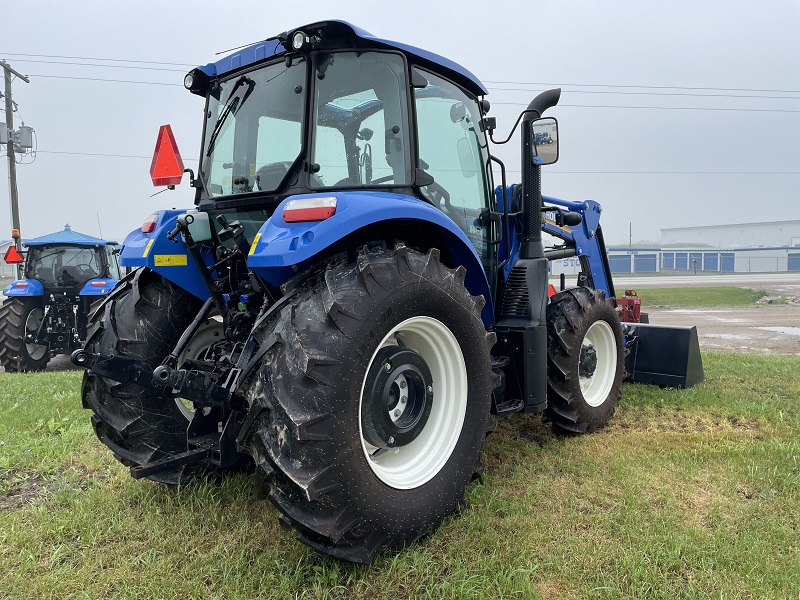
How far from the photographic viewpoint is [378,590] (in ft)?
7.84

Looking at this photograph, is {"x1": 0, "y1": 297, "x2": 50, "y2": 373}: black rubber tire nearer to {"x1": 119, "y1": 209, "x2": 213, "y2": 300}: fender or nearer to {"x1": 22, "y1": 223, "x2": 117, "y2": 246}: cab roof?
{"x1": 22, "y1": 223, "x2": 117, "y2": 246}: cab roof

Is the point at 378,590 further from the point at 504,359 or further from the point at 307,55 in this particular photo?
the point at 307,55

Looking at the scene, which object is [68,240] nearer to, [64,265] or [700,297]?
[64,265]

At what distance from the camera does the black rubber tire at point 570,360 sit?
13.5 feet

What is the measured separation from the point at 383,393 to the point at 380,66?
1.76 m

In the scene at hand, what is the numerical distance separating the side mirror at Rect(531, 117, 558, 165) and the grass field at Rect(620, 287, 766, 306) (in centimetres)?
1705

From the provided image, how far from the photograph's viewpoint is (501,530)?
2.83m

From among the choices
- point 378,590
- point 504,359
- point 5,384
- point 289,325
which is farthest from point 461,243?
point 5,384

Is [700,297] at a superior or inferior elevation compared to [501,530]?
inferior

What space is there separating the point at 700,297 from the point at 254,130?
21.8 meters

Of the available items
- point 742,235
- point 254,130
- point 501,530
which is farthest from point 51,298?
point 742,235

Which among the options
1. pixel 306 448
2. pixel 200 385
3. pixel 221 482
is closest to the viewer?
pixel 306 448

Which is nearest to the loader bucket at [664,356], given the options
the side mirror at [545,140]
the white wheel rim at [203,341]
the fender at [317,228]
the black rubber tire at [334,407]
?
the side mirror at [545,140]

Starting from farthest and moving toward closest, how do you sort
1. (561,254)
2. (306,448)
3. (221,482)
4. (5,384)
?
(5,384) < (561,254) < (221,482) < (306,448)
